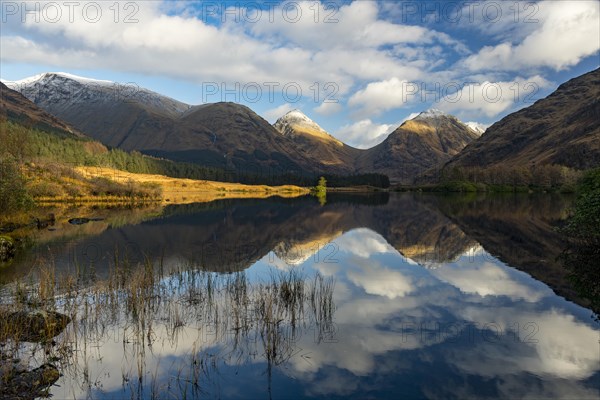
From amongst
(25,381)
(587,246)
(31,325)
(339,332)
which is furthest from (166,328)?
(587,246)

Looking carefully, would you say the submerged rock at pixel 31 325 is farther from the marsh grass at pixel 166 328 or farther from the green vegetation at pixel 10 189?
the green vegetation at pixel 10 189

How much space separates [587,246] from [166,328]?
41171 mm

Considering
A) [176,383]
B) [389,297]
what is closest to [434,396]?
[176,383]

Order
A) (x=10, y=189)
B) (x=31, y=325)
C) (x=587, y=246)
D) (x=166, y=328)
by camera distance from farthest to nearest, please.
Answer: (x=10, y=189) → (x=587, y=246) → (x=166, y=328) → (x=31, y=325)

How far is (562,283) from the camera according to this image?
28734mm

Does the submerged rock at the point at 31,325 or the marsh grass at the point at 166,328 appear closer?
the marsh grass at the point at 166,328

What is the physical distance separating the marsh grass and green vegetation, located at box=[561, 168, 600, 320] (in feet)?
59.3

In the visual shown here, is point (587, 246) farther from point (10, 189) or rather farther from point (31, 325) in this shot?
point (10, 189)

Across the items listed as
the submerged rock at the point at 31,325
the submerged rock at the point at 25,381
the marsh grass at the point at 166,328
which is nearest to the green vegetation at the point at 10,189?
the marsh grass at the point at 166,328

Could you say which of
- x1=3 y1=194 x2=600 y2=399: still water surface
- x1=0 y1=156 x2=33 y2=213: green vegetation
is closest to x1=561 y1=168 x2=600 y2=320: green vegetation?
x1=3 y1=194 x2=600 y2=399: still water surface

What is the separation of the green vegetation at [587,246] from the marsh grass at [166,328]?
18080 mm

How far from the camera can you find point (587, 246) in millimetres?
40406

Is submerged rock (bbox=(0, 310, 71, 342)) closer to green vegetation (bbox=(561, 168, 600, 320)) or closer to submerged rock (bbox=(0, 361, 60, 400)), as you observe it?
submerged rock (bbox=(0, 361, 60, 400))

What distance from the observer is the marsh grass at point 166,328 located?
14867mm
